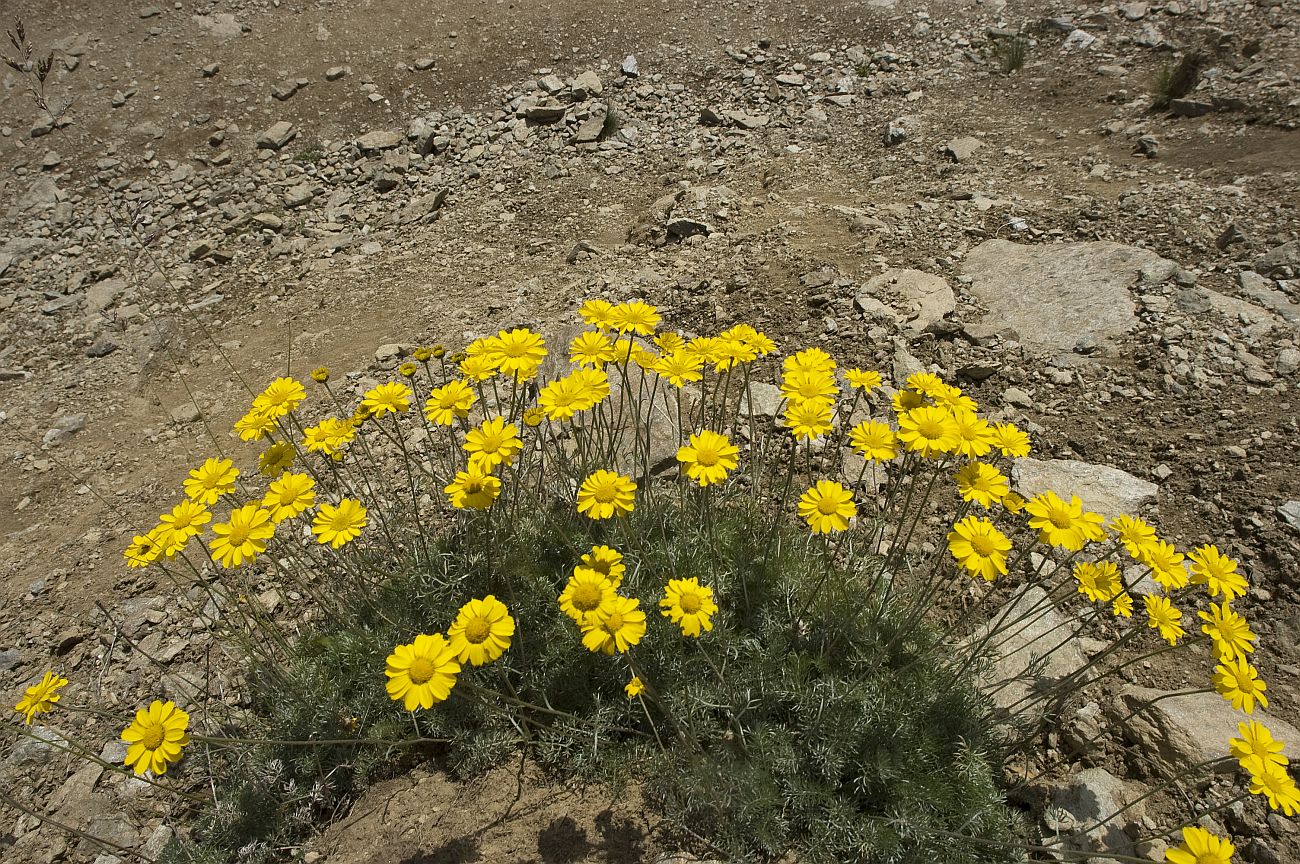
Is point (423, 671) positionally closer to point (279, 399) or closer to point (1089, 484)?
point (279, 399)

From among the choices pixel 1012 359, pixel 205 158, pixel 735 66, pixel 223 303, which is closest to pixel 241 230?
pixel 223 303

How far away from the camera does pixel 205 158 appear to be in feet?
33.0

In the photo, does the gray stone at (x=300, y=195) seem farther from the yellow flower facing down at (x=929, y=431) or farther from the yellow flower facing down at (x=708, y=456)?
the yellow flower facing down at (x=929, y=431)

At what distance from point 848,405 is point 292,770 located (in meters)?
3.87

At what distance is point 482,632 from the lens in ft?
8.00

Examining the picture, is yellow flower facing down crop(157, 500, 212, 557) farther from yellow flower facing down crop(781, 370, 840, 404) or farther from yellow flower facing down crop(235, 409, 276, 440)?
yellow flower facing down crop(781, 370, 840, 404)

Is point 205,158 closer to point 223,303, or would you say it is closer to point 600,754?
point 223,303

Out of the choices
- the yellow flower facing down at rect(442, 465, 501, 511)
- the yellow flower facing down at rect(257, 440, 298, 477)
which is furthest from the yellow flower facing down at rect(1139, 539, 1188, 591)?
the yellow flower facing down at rect(257, 440, 298, 477)

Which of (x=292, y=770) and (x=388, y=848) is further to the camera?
(x=292, y=770)

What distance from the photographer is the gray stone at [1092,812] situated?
9.02 ft

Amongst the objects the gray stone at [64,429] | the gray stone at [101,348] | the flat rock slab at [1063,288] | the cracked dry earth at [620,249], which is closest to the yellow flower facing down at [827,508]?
the cracked dry earth at [620,249]

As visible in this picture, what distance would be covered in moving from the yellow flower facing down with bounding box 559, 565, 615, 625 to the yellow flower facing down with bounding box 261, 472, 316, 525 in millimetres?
1295

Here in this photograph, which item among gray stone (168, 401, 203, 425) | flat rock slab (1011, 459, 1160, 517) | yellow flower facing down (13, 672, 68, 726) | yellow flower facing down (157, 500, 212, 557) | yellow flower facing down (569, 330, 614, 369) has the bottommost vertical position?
gray stone (168, 401, 203, 425)

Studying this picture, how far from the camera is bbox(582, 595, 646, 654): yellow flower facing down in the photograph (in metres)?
2.45
